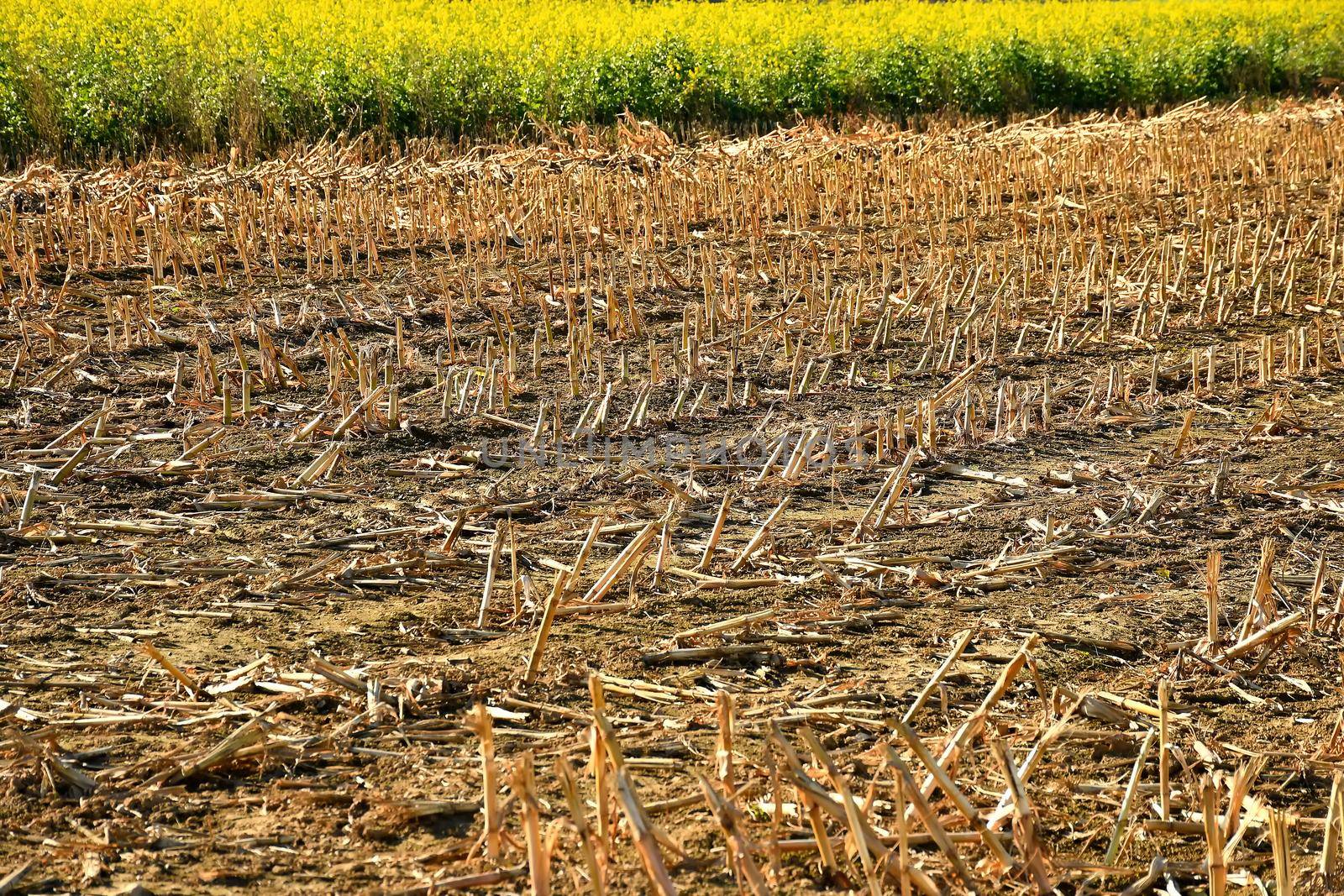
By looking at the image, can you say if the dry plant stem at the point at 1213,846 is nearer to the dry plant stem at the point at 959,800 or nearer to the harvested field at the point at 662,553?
the harvested field at the point at 662,553

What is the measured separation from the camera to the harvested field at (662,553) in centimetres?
290

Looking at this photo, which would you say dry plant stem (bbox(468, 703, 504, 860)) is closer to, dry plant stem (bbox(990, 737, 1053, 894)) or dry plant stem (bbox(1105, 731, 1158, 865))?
dry plant stem (bbox(990, 737, 1053, 894))

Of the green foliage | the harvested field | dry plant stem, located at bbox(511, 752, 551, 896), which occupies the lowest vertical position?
the harvested field

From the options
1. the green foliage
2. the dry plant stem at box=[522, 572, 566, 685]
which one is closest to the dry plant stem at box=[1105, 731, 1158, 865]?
the dry plant stem at box=[522, 572, 566, 685]

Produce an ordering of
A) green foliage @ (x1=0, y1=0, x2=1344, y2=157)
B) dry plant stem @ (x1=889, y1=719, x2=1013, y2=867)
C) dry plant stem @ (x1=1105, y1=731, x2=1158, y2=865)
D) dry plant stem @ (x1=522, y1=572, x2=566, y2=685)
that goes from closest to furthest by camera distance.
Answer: dry plant stem @ (x1=889, y1=719, x2=1013, y2=867) → dry plant stem @ (x1=1105, y1=731, x2=1158, y2=865) → dry plant stem @ (x1=522, y1=572, x2=566, y2=685) → green foliage @ (x1=0, y1=0, x2=1344, y2=157)

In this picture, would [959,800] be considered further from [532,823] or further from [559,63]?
[559,63]

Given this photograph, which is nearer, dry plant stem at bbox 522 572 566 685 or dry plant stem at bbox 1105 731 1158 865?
dry plant stem at bbox 1105 731 1158 865

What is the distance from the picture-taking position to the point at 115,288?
8.95m

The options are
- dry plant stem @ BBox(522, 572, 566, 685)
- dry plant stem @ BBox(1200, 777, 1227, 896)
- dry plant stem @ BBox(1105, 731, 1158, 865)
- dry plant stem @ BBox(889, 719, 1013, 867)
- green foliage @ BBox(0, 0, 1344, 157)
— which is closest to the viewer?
dry plant stem @ BBox(1200, 777, 1227, 896)

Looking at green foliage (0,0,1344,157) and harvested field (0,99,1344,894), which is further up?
green foliage (0,0,1344,157)

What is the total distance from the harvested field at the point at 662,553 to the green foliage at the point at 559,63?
490 cm

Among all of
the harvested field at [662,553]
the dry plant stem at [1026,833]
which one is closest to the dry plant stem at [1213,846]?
the harvested field at [662,553]

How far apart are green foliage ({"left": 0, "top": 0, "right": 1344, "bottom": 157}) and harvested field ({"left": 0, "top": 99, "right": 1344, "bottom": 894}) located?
193 inches

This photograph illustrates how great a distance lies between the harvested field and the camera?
9.50 feet
